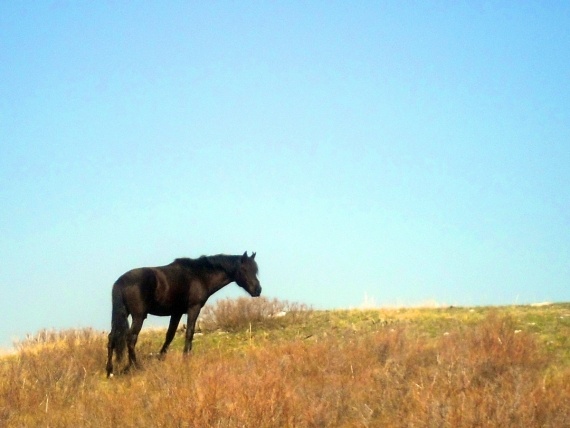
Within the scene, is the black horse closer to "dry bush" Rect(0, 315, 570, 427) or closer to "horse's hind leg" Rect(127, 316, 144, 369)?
"horse's hind leg" Rect(127, 316, 144, 369)

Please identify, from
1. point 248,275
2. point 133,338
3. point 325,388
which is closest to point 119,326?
point 133,338

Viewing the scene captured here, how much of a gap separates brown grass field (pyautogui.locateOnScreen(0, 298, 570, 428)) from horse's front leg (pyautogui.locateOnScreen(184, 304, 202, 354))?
0.58 m

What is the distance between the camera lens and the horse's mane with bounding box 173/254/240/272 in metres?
13.7

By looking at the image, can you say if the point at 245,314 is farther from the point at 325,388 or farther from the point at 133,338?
the point at 325,388

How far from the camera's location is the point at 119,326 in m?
12.2

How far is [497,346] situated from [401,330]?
81.0 inches

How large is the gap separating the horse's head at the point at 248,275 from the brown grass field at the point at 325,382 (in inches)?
42.3

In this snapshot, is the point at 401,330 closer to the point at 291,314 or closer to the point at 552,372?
the point at 552,372

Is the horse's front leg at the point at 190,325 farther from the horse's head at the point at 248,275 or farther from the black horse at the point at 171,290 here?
the horse's head at the point at 248,275

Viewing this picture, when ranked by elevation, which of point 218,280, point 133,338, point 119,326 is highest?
point 218,280

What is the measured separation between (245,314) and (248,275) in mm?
1841

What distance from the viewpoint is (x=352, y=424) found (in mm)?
7863

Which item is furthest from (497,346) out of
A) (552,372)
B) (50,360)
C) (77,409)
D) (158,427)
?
(50,360)

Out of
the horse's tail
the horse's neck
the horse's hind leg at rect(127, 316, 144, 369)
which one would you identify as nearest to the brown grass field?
the horse's hind leg at rect(127, 316, 144, 369)
